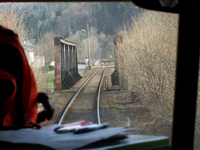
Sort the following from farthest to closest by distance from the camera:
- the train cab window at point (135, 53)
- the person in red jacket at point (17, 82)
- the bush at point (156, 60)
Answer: the bush at point (156, 60), the train cab window at point (135, 53), the person in red jacket at point (17, 82)

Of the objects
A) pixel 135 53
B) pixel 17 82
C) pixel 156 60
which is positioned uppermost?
pixel 135 53

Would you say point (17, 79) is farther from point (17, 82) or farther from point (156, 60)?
point (156, 60)

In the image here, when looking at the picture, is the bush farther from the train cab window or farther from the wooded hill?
the wooded hill

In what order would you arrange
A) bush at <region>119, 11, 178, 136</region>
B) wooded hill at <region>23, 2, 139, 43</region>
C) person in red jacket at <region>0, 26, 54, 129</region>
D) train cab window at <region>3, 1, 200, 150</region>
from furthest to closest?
1. bush at <region>119, 11, 178, 136</region>
2. train cab window at <region>3, 1, 200, 150</region>
3. wooded hill at <region>23, 2, 139, 43</region>
4. person in red jacket at <region>0, 26, 54, 129</region>

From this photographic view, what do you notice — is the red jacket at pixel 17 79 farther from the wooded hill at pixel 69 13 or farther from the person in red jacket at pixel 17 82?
the wooded hill at pixel 69 13

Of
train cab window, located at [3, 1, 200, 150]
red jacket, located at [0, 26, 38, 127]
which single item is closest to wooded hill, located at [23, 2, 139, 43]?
train cab window, located at [3, 1, 200, 150]

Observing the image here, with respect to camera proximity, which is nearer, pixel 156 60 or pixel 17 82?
pixel 17 82

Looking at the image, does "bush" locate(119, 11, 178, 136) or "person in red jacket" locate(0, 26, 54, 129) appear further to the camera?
"bush" locate(119, 11, 178, 136)

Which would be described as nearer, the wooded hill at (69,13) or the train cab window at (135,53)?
the wooded hill at (69,13)

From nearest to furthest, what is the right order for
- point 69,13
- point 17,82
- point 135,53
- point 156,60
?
point 17,82 → point 69,13 → point 156,60 → point 135,53

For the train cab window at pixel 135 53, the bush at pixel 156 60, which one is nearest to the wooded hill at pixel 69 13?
the train cab window at pixel 135 53

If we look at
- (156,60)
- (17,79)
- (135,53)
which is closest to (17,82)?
(17,79)

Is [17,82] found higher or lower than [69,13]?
lower

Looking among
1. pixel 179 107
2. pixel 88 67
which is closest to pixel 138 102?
pixel 179 107
